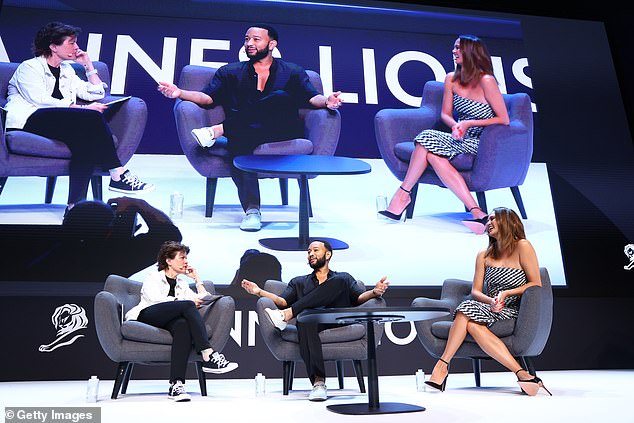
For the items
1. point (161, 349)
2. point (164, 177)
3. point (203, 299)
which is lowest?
point (161, 349)

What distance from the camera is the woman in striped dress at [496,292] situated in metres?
4.07

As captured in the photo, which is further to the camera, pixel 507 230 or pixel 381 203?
pixel 381 203

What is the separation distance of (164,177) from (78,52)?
4.08 feet

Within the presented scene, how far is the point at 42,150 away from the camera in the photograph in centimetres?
538

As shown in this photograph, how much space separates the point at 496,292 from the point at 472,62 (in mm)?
2527

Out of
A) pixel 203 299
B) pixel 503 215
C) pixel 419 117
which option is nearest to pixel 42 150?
pixel 203 299

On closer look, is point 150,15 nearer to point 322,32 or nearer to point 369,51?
point 322,32

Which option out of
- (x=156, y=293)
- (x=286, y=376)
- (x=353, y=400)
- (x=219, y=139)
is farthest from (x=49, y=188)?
(x=353, y=400)

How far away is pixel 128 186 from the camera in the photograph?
5461 mm

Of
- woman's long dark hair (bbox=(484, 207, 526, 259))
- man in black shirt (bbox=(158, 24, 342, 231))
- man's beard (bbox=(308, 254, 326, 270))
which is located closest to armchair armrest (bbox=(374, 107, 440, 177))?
man in black shirt (bbox=(158, 24, 342, 231))

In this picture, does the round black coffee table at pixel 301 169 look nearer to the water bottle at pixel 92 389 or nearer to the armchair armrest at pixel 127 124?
the armchair armrest at pixel 127 124

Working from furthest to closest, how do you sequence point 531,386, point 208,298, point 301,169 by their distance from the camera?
point 301,169 < point 208,298 < point 531,386

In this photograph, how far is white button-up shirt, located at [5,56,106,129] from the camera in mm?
5391

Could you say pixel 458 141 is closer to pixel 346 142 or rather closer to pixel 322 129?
pixel 346 142
